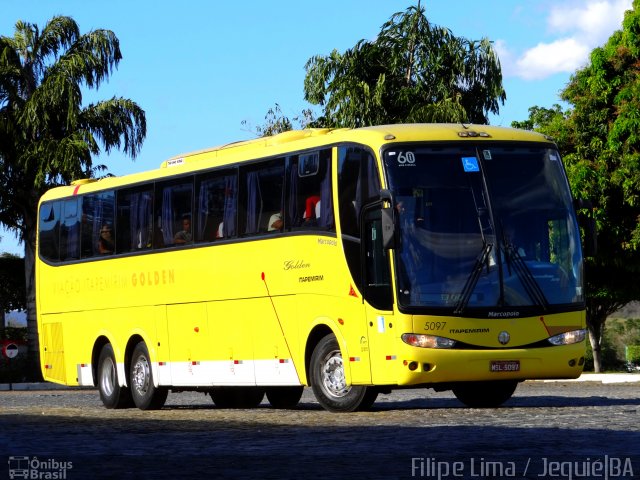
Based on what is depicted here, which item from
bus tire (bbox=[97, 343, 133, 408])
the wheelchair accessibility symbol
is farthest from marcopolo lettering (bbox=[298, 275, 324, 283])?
bus tire (bbox=[97, 343, 133, 408])

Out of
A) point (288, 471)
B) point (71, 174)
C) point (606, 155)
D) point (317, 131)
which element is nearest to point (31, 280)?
point (71, 174)

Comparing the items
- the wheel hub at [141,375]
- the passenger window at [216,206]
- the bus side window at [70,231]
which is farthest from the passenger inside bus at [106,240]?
the passenger window at [216,206]

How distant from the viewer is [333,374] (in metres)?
19.0

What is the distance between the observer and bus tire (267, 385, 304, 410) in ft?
74.5

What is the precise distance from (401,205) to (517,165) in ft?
6.18

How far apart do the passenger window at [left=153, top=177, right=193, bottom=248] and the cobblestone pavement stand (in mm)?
3785

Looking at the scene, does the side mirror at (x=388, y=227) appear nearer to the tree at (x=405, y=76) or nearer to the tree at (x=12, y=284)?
the tree at (x=405, y=76)

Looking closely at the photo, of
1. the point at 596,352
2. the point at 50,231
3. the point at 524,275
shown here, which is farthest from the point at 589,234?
the point at 596,352

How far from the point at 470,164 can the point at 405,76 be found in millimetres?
27034

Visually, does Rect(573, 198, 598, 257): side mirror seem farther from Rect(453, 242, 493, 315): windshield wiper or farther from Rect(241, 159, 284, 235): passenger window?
Rect(241, 159, 284, 235): passenger window

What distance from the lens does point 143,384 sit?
2353 centimetres

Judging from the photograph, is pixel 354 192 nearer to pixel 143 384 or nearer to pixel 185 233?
pixel 185 233

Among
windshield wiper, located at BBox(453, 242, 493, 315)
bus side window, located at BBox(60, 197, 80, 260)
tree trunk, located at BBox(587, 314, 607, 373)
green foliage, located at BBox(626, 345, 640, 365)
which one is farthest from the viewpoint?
green foliage, located at BBox(626, 345, 640, 365)

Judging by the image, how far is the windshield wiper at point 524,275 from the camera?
58.9 feet
